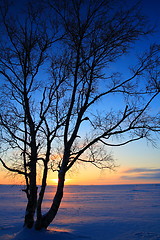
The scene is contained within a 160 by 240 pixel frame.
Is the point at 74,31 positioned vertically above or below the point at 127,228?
above

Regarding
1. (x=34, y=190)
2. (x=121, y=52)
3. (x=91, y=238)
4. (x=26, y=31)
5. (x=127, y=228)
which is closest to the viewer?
(x=121, y=52)

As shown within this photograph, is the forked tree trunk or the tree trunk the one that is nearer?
the forked tree trunk

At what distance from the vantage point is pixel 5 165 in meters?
9.77

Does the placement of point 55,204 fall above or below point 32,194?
below

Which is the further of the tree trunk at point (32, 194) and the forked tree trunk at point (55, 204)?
the tree trunk at point (32, 194)

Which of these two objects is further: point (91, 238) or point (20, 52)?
point (91, 238)

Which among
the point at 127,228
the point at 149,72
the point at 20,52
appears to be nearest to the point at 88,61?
the point at 149,72

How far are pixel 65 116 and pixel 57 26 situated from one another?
3.71 metres

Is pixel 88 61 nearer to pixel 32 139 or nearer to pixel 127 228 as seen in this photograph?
pixel 32 139

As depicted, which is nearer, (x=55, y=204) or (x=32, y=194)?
(x=55, y=204)

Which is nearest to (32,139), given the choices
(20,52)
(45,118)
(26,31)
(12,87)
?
→ (45,118)

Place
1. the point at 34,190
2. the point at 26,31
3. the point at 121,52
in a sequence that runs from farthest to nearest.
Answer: the point at 34,190, the point at 26,31, the point at 121,52


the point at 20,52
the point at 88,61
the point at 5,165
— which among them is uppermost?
the point at 20,52

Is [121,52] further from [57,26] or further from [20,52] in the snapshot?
[20,52]
